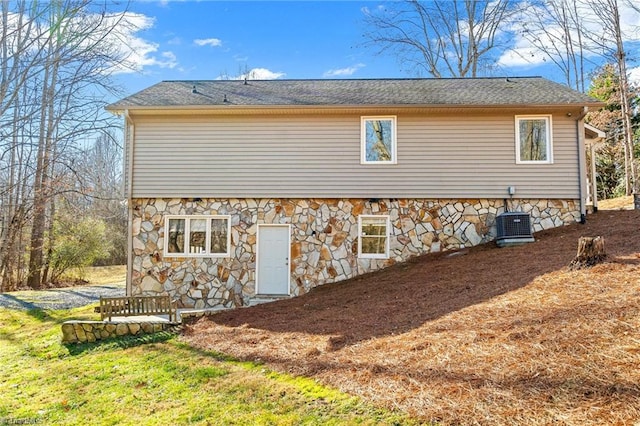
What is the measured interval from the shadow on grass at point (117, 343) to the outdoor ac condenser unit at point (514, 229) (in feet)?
24.0

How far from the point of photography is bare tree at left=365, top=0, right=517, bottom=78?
788 inches

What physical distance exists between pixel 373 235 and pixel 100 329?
612 centimetres

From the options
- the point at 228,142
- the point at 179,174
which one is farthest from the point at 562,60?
the point at 179,174

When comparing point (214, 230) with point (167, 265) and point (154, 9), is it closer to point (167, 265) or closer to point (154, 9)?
point (167, 265)

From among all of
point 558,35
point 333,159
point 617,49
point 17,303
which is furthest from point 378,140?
point 558,35

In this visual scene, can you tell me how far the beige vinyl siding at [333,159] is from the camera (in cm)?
1002

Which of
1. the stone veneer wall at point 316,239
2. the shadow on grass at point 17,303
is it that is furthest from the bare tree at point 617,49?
the shadow on grass at point 17,303

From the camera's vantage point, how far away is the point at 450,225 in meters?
10.1

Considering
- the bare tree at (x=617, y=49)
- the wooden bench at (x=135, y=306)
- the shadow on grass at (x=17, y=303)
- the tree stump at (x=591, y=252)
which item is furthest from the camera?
the bare tree at (x=617, y=49)

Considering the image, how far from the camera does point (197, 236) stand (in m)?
10.2

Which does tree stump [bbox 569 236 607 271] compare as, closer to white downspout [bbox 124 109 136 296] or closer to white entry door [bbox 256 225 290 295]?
white entry door [bbox 256 225 290 295]

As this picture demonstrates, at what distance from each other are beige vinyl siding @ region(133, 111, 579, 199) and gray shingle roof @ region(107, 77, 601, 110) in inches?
15.5

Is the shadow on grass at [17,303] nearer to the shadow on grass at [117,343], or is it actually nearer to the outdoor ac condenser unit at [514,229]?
the shadow on grass at [117,343]

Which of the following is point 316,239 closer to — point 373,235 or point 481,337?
point 373,235
